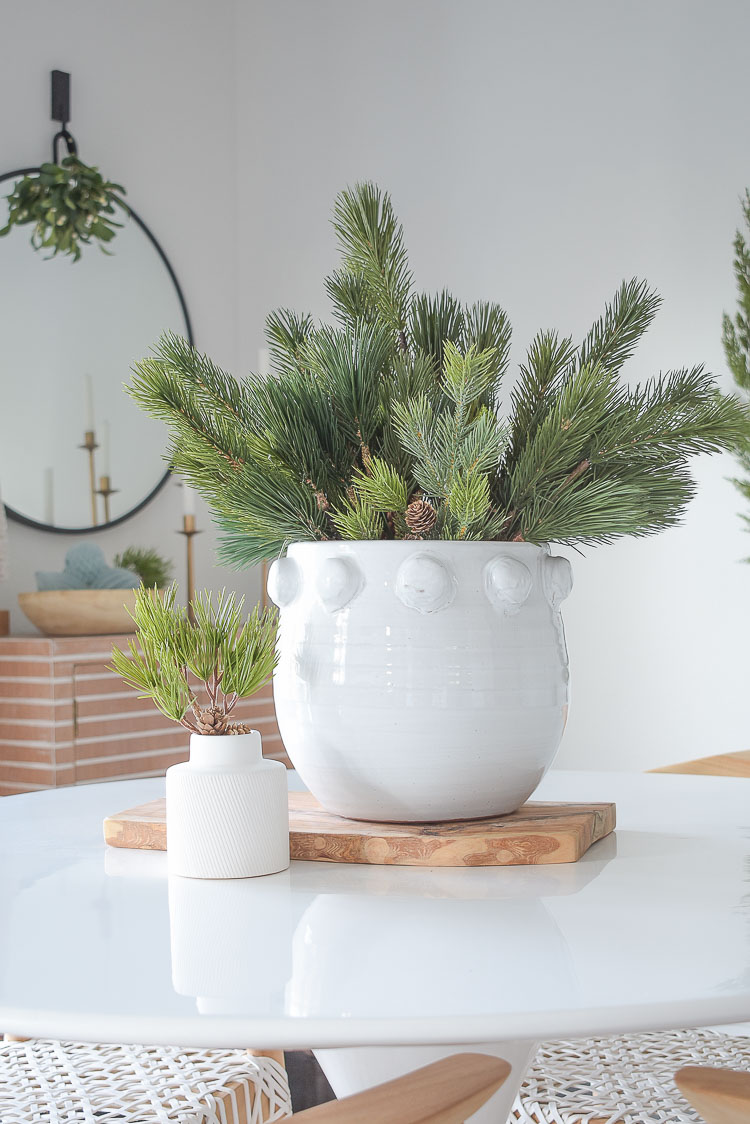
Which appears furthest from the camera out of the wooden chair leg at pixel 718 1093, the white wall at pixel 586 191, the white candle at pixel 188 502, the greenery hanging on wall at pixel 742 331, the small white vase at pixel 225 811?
the white candle at pixel 188 502

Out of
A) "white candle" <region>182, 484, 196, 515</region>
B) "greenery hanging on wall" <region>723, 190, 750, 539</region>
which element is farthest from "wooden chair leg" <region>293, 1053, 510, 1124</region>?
"white candle" <region>182, 484, 196, 515</region>

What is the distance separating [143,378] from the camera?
871 millimetres

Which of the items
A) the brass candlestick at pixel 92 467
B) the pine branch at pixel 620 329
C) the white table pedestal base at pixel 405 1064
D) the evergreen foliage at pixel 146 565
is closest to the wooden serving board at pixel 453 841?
the white table pedestal base at pixel 405 1064

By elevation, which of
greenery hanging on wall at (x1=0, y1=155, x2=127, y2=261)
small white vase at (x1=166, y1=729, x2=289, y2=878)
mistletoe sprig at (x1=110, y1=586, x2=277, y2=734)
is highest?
greenery hanging on wall at (x1=0, y1=155, x2=127, y2=261)

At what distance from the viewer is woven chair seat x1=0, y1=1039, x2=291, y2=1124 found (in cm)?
93

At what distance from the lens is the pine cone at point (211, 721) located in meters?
0.77

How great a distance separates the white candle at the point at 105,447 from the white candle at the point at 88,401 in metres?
0.04

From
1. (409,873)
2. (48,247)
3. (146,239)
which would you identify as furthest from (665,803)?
(146,239)

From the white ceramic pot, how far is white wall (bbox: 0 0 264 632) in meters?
2.49

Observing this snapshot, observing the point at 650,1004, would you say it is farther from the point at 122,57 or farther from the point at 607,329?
the point at 122,57

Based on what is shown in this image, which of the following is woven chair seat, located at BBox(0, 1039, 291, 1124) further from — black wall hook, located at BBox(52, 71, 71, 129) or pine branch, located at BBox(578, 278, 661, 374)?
black wall hook, located at BBox(52, 71, 71, 129)

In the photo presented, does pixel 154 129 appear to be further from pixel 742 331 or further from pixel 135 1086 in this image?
pixel 135 1086

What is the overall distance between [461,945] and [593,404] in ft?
1.28

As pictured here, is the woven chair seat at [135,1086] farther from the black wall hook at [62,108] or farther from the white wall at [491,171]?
the black wall hook at [62,108]
